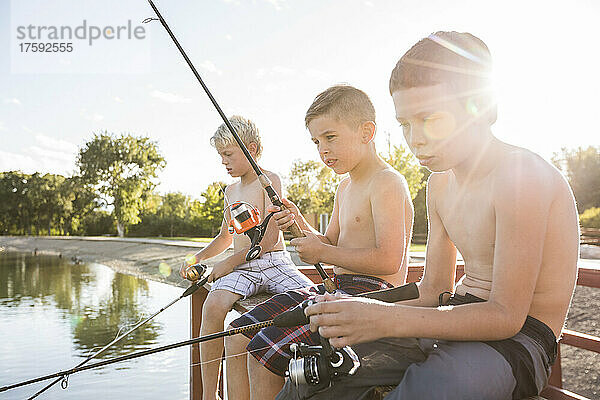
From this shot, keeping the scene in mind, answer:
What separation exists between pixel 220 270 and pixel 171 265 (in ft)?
44.4

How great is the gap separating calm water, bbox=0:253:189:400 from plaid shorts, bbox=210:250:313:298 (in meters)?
2.87

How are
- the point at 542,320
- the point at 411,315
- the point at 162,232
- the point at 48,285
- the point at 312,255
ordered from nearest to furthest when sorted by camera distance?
1. the point at 411,315
2. the point at 542,320
3. the point at 312,255
4. the point at 48,285
5. the point at 162,232

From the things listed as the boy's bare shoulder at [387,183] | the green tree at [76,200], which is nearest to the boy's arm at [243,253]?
the boy's bare shoulder at [387,183]

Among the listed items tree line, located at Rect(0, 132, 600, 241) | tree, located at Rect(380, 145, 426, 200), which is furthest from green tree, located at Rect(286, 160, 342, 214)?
tree, located at Rect(380, 145, 426, 200)

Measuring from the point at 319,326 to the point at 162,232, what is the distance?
41000 millimetres

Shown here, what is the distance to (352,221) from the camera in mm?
2184

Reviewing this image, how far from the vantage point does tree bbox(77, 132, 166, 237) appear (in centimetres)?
3794

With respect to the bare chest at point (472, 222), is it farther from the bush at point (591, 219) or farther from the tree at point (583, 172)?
the tree at point (583, 172)

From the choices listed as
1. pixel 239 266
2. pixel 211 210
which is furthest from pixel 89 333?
pixel 211 210

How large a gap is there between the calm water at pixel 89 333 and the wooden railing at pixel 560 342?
2066 mm

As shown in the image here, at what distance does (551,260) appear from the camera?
1229mm

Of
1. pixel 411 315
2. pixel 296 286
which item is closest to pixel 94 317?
pixel 296 286

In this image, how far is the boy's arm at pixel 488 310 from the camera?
112 cm

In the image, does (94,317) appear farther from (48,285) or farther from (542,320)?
(542,320)
